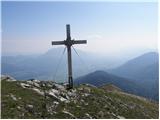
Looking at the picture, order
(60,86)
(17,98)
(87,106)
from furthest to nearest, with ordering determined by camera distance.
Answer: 1. (60,86)
2. (87,106)
3. (17,98)

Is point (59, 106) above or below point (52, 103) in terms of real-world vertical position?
below

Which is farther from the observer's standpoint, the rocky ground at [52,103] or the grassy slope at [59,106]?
the rocky ground at [52,103]

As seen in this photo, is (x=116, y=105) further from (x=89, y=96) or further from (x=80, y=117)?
(x=80, y=117)

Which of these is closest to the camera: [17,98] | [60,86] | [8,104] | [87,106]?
[8,104]

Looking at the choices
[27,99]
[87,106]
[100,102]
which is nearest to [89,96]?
[100,102]

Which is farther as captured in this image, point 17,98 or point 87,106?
point 87,106

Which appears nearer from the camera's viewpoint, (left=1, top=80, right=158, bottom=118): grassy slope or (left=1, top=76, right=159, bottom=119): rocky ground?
(left=1, top=80, right=158, bottom=118): grassy slope

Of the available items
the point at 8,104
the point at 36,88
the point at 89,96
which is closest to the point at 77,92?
the point at 89,96

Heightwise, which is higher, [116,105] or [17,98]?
[17,98]
